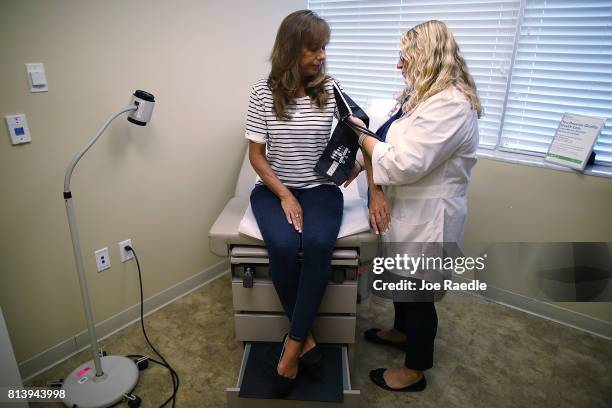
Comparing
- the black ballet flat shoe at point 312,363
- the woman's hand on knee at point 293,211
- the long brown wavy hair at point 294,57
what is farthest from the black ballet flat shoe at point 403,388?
the long brown wavy hair at point 294,57

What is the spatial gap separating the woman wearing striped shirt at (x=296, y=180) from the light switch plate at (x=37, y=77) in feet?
2.47

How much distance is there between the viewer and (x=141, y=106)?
1.55 metres

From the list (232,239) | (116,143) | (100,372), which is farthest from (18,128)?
(100,372)

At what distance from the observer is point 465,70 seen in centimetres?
140

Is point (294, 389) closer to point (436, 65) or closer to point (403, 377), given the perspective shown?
point (403, 377)

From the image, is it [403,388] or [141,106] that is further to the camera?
[403,388]

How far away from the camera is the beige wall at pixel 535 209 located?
188 centimetres

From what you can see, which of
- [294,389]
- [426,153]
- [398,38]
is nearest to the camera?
[426,153]

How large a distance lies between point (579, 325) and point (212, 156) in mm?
2065

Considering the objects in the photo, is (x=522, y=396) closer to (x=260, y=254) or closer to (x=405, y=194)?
(x=405, y=194)

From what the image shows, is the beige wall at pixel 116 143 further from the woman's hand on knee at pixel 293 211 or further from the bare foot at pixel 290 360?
the bare foot at pixel 290 360

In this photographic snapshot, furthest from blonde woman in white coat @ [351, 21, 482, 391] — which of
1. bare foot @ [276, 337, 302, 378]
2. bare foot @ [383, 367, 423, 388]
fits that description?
bare foot @ [276, 337, 302, 378]

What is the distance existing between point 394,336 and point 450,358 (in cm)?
26

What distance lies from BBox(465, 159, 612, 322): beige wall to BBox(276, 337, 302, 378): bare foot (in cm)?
126
